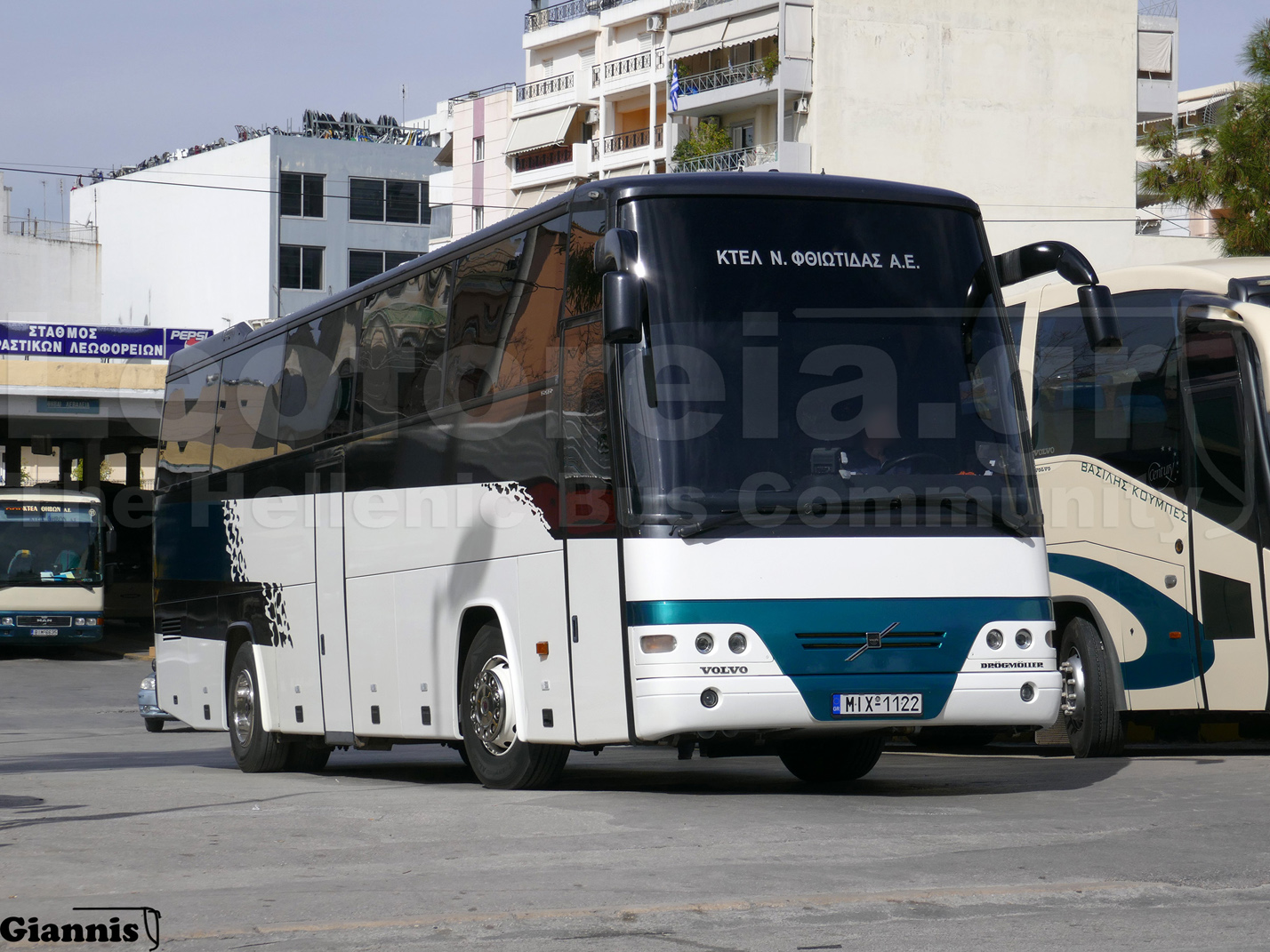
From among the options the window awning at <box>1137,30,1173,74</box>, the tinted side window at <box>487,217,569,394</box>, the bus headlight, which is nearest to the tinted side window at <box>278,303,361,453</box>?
the tinted side window at <box>487,217,569,394</box>

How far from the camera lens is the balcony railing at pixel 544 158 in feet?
225

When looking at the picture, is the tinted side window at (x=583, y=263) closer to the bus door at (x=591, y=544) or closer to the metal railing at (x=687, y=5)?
the bus door at (x=591, y=544)

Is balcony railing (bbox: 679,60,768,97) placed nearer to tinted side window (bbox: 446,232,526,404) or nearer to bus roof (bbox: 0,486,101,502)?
bus roof (bbox: 0,486,101,502)

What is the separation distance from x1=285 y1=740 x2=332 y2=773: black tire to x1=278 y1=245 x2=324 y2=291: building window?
57.9 meters

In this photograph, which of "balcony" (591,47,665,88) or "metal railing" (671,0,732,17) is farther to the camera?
"balcony" (591,47,665,88)

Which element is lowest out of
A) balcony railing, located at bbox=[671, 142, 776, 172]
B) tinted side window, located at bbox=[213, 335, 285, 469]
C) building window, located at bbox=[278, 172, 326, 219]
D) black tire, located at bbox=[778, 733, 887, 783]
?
black tire, located at bbox=[778, 733, 887, 783]

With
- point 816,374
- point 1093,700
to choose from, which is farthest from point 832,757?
point 1093,700

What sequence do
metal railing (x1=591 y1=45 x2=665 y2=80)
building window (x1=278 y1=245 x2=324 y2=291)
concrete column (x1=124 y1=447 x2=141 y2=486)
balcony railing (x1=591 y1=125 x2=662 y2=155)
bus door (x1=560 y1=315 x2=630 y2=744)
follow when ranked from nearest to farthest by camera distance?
bus door (x1=560 y1=315 x2=630 y2=744) → metal railing (x1=591 y1=45 x2=665 y2=80) → balcony railing (x1=591 y1=125 x2=662 y2=155) → concrete column (x1=124 y1=447 x2=141 y2=486) → building window (x1=278 y1=245 x2=324 y2=291)

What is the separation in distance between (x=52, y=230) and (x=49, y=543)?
126 ft

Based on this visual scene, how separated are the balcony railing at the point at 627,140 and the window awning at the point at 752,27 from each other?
7758mm

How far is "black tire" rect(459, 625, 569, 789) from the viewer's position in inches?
432

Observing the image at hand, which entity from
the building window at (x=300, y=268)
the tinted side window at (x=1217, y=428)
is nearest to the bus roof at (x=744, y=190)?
the tinted side window at (x=1217, y=428)

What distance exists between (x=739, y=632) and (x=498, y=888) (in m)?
2.99

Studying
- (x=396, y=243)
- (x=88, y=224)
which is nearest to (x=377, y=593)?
(x=396, y=243)
